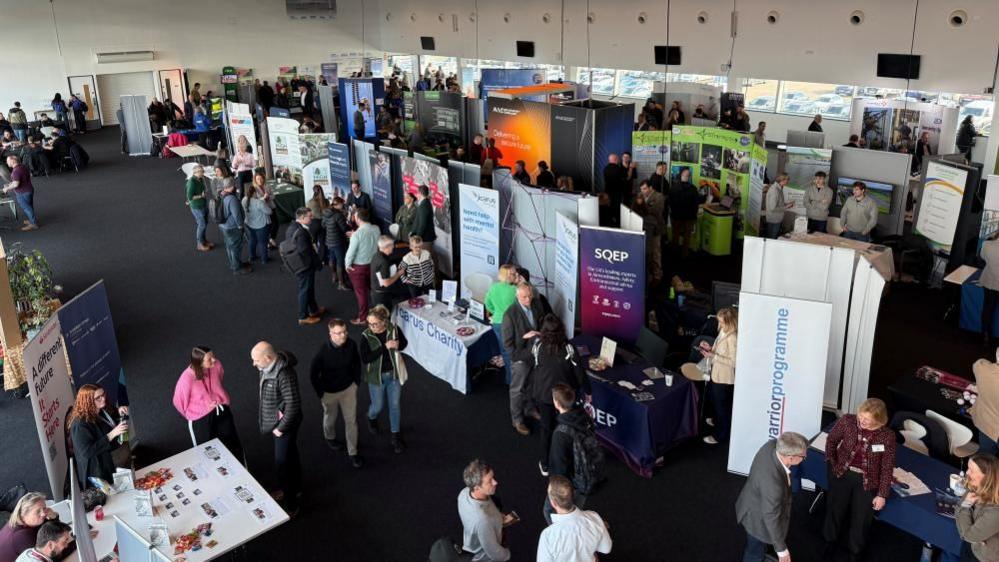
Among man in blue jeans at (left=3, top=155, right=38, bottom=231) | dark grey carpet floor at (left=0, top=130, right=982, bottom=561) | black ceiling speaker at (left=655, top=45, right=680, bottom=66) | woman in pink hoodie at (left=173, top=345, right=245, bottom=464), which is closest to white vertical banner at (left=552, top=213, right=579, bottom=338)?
dark grey carpet floor at (left=0, top=130, right=982, bottom=561)

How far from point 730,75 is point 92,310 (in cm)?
1452

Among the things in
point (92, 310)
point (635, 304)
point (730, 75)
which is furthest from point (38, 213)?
point (730, 75)

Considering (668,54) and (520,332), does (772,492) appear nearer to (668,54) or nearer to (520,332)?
(520,332)

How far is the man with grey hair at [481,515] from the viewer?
12.4ft

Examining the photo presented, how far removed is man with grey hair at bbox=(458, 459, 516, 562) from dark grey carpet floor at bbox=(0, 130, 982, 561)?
121cm

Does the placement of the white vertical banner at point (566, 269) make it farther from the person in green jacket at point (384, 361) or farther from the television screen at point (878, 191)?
the television screen at point (878, 191)

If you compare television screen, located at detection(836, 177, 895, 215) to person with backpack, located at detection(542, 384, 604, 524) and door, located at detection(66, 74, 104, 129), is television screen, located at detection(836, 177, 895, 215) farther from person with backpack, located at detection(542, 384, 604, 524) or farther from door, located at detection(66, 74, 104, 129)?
door, located at detection(66, 74, 104, 129)

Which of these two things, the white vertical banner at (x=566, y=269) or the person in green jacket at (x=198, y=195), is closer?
the white vertical banner at (x=566, y=269)

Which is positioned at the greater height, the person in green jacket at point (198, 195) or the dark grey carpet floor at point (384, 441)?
the person in green jacket at point (198, 195)

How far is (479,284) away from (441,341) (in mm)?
1152

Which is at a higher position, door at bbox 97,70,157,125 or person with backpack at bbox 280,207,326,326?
door at bbox 97,70,157,125

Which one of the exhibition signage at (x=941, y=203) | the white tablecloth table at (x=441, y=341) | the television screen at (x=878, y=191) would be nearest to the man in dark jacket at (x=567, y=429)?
the white tablecloth table at (x=441, y=341)

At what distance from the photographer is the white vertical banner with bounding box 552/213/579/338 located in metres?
7.11

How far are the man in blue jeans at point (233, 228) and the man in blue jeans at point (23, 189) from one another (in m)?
4.63
